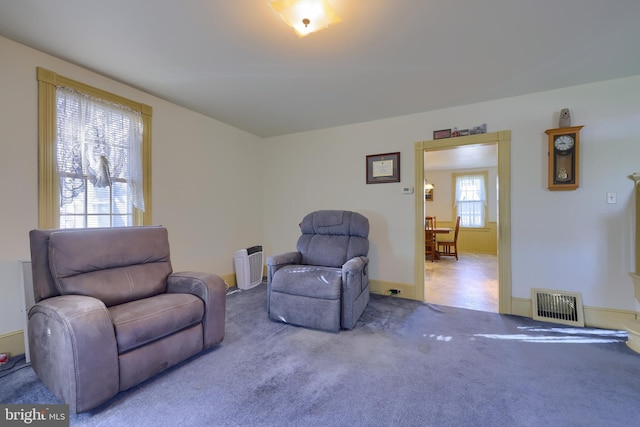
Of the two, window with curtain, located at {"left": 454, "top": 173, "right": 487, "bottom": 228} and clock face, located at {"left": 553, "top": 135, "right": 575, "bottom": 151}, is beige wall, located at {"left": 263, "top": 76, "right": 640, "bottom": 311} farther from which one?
window with curtain, located at {"left": 454, "top": 173, "right": 487, "bottom": 228}

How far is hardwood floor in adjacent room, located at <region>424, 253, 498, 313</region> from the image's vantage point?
3295mm

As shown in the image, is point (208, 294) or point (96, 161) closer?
point (208, 294)

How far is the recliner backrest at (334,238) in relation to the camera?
3.05 metres

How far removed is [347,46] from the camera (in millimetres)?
2041

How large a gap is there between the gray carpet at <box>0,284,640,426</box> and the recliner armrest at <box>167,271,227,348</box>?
16 centimetres

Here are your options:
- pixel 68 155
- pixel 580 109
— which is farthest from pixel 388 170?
pixel 68 155

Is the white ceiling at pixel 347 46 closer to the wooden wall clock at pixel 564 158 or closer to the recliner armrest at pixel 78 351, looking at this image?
the wooden wall clock at pixel 564 158

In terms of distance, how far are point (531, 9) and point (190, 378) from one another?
10.6 ft

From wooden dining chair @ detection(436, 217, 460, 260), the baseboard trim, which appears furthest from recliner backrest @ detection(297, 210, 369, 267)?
wooden dining chair @ detection(436, 217, 460, 260)

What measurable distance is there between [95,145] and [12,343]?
5.54 ft

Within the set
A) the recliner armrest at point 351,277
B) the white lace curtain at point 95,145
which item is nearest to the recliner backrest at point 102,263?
the white lace curtain at point 95,145

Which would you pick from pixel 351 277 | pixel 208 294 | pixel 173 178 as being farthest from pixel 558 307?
pixel 173 178

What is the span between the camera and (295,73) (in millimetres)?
2434

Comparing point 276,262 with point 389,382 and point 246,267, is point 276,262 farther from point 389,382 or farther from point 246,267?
point 389,382
